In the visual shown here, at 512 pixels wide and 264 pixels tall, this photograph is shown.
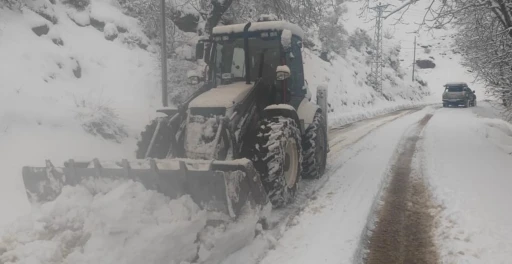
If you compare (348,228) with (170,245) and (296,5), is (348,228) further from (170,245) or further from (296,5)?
(296,5)

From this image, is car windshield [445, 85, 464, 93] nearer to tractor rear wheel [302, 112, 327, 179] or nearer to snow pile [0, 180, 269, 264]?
tractor rear wheel [302, 112, 327, 179]

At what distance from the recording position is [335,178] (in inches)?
261

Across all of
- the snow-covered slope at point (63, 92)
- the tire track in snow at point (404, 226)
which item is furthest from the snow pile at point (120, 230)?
the snow-covered slope at point (63, 92)

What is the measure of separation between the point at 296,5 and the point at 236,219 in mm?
10396

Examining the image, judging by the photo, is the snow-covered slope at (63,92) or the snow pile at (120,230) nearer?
the snow pile at (120,230)

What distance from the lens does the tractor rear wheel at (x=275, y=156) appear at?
4605 mm

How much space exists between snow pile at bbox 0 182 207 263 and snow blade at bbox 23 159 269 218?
11cm

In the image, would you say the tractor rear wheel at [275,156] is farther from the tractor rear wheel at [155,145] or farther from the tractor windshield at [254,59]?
the tractor rear wheel at [155,145]

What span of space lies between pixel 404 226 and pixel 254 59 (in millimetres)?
3185

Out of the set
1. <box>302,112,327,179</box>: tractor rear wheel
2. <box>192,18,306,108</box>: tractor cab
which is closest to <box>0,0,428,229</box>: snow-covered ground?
<box>192,18,306,108</box>: tractor cab

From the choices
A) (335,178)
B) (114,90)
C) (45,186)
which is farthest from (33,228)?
(114,90)

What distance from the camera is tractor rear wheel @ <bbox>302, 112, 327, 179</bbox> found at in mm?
6105

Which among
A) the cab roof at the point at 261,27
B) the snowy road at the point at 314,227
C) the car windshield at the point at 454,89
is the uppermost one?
the cab roof at the point at 261,27

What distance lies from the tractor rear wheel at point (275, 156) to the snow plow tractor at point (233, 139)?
12 mm
